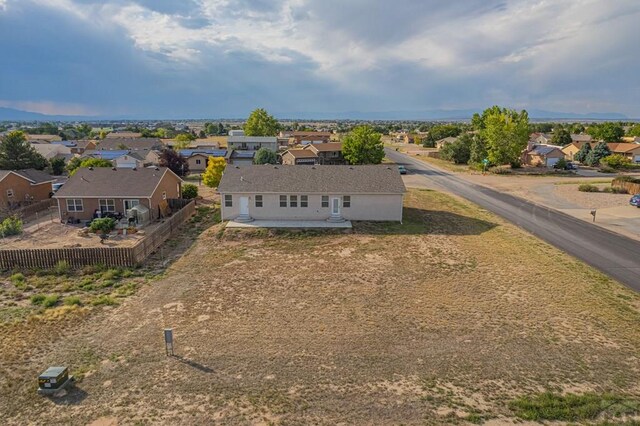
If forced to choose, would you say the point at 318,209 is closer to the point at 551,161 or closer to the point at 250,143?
the point at 250,143

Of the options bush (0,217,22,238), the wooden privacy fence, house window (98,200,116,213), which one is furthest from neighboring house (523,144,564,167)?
bush (0,217,22,238)

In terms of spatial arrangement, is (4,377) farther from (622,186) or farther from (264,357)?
(622,186)

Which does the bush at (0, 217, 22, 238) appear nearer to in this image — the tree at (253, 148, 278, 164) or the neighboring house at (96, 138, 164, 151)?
the tree at (253, 148, 278, 164)

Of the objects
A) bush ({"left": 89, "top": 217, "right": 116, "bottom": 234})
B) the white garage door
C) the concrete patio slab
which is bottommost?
the concrete patio slab

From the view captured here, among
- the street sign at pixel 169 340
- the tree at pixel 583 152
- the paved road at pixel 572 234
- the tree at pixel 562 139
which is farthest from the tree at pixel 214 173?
the tree at pixel 562 139

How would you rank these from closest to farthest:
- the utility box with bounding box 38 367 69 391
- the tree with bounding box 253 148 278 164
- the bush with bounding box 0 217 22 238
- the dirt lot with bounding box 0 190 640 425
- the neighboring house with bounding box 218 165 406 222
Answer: the dirt lot with bounding box 0 190 640 425 → the utility box with bounding box 38 367 69 391 → the bush with bounding box 0 217 22 238 → the neighboring house with bounding box 218 165 406 222 → the tree with bounding box 253 148 278 164

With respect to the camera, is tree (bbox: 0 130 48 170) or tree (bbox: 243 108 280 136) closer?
tree (bbox: 0 130 48 170)

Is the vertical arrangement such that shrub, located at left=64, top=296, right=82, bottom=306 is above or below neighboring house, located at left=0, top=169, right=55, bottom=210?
below

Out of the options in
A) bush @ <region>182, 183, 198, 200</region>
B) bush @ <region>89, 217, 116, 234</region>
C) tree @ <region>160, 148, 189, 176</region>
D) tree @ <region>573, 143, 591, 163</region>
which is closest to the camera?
bush @ <region>89, 217, 116, 234</region>
